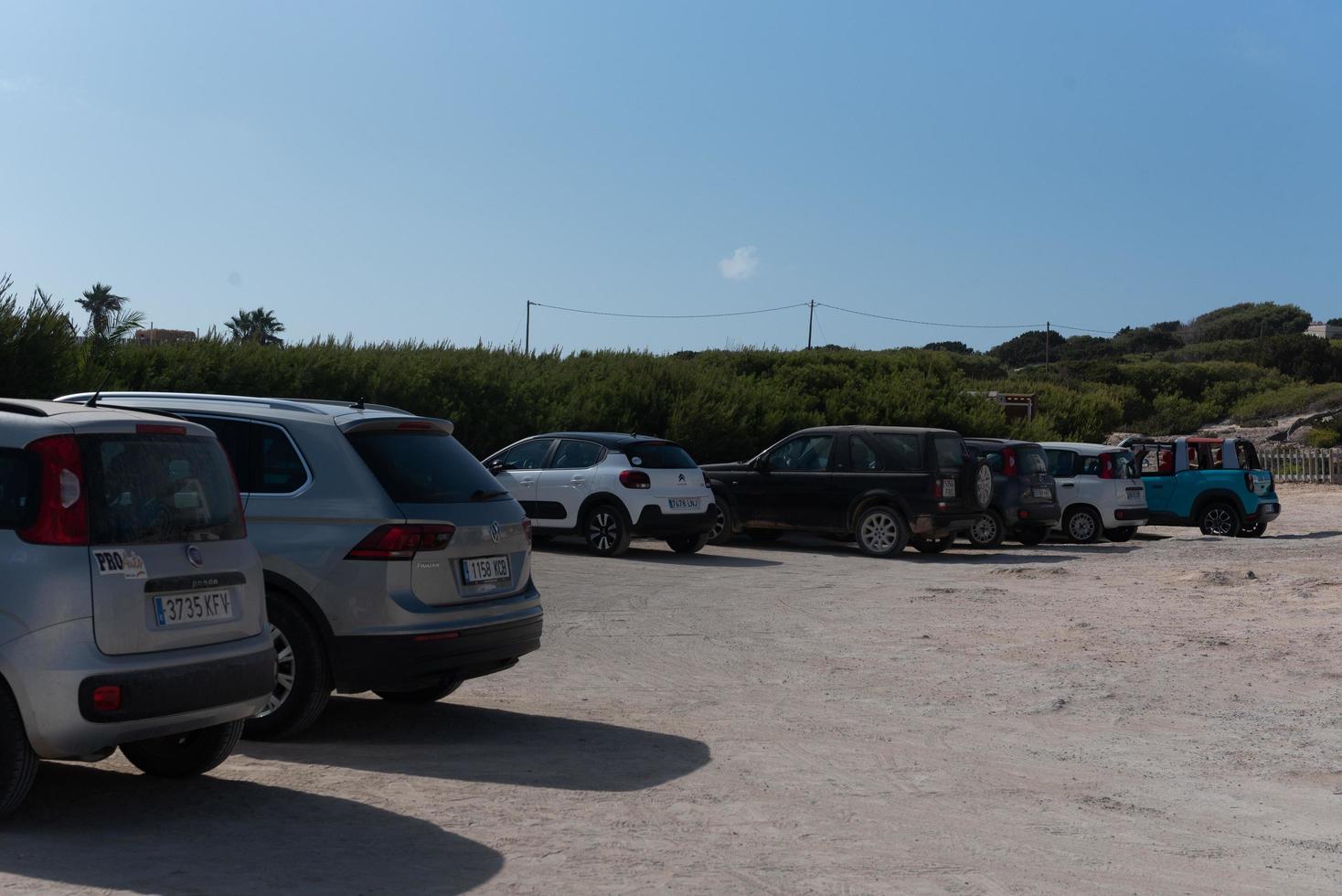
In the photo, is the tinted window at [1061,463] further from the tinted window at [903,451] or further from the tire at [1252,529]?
the tinted window at [903,451]

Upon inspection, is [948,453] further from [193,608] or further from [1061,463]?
[193,608]

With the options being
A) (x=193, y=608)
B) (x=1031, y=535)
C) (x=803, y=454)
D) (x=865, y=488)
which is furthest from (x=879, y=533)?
(x=193, y=608)

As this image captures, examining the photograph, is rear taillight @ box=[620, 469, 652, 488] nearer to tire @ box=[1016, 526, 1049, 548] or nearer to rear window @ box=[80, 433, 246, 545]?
tire @ box=[1016, 526, 1049, 548]

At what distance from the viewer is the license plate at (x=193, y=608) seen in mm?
5777

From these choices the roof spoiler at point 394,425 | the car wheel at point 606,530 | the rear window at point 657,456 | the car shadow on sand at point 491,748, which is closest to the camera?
the car shadow on sand at point 491,748

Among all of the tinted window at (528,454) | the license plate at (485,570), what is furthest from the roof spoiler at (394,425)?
the tinted window at (528,454)

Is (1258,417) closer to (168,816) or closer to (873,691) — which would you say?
(873,691)

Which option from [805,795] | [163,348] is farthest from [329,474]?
[163,348]

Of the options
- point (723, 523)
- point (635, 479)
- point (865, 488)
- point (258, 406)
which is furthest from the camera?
point (723, 523)

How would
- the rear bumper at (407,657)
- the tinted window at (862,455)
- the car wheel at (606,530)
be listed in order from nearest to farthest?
the rear bumper at (407,657)
the car wheel at (606,530)
the tinted window at (862,455)

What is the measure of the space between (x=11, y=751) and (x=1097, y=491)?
66.2ft

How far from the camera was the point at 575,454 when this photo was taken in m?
19.5

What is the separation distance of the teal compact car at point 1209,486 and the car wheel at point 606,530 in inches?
401

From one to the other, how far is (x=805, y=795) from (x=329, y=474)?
315 cm
